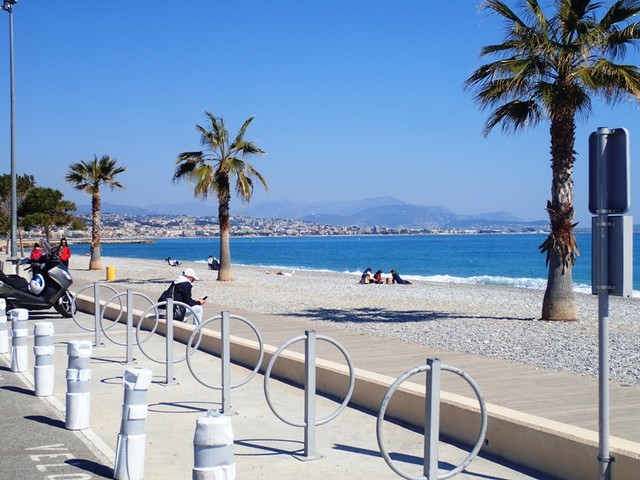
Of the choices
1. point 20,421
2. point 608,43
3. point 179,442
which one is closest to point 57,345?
point 20,421

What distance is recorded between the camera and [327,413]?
7.62 meters

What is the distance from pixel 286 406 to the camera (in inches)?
311

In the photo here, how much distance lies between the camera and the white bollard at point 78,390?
23.1ft

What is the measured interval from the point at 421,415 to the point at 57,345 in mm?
7583

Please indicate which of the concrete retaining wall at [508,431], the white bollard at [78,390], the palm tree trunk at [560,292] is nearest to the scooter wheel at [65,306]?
the concrete retaining wall at [508,431]

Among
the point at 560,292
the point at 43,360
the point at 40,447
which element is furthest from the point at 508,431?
the point at 560,292

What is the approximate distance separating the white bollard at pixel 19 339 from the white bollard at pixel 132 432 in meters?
4.59

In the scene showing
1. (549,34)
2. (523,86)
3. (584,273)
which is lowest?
(584,273)

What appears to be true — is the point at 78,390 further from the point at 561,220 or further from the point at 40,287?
the point at 561,220

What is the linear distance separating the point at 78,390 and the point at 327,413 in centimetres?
224

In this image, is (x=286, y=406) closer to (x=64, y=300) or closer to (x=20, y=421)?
(x=20, y=421)

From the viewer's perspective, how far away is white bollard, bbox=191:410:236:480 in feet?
15.2

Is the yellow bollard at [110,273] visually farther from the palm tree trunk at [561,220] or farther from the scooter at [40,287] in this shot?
the palm tree trunk at [561,220]

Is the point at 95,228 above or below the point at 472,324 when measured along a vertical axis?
above
